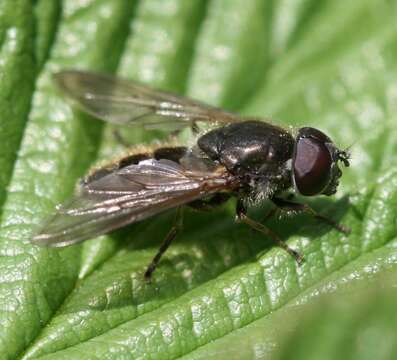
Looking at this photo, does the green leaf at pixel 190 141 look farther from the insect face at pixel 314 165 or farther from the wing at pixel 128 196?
the wing at pixel 128 196

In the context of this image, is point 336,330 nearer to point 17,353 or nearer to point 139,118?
point 17,353

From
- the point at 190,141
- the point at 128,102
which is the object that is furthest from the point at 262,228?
the point at 128,102

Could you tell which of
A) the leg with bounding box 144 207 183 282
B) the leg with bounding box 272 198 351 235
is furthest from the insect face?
the leg with bounding box 144 207 183 282

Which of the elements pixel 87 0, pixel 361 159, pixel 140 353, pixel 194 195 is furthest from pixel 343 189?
pixel 87 0

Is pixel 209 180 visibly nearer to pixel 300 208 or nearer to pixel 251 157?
pixel 251 157

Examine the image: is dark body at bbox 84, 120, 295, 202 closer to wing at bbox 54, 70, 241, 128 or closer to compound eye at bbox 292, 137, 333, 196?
compound eye at bbox 292, 137, 333, 196

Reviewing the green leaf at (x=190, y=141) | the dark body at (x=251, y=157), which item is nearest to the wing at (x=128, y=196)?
the dark body at (x=251, y=157)
